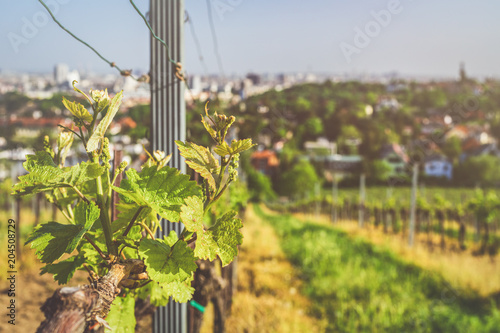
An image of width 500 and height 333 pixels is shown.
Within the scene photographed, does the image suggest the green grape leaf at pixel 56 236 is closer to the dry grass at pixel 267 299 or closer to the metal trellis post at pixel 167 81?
the metal trellis post at pixel 167 81

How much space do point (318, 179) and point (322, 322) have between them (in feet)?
130

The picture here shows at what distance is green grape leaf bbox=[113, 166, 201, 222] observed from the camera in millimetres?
768

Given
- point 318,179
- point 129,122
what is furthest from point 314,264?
point 318,179

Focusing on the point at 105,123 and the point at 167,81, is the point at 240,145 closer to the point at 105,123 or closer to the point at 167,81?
the point at 105,123

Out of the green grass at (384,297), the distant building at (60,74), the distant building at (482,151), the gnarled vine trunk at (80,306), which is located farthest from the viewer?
the distant building at (482,151)

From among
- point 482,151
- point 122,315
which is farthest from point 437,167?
point 122,315

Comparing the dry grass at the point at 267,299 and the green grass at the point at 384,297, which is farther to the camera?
the green grass at the point at 384,297

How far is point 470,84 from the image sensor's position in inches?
2418

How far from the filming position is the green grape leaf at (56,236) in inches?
29.0

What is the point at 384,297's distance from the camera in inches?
234

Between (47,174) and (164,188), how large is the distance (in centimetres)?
20

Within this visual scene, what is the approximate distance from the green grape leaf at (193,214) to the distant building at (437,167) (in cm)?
4820

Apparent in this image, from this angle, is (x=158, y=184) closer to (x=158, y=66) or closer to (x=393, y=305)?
(x=158, y=66)

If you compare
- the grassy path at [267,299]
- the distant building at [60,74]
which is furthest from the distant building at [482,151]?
the grassy path at [267,299]
